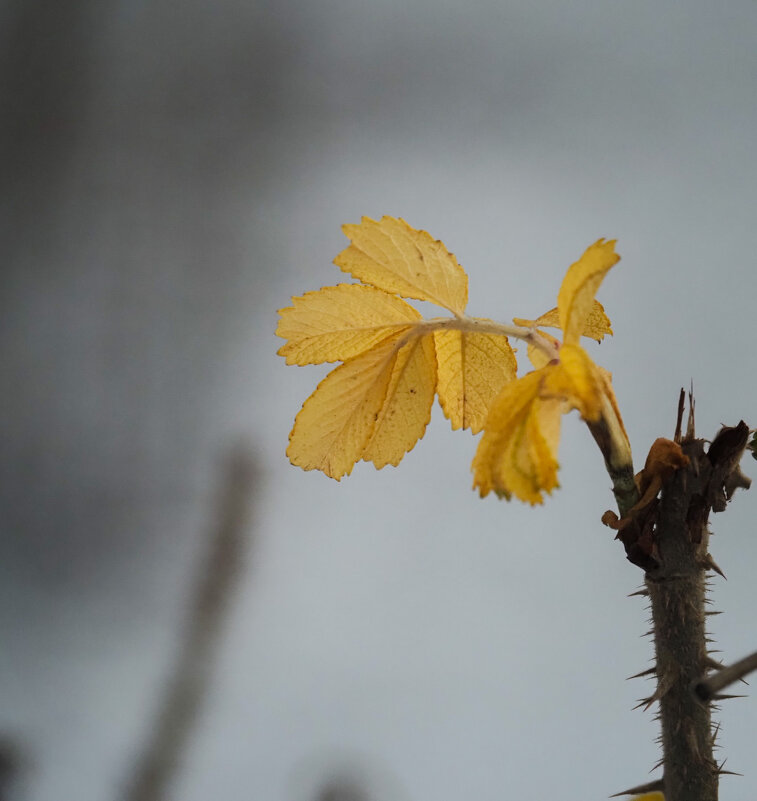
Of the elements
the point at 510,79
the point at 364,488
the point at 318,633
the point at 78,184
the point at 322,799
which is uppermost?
the point at 510,79

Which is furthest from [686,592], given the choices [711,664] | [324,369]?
[324,369]

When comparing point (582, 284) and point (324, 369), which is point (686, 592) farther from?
point (324, 369)

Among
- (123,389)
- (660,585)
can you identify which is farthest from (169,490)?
(660,585)

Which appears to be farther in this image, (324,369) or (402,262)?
(324,369)

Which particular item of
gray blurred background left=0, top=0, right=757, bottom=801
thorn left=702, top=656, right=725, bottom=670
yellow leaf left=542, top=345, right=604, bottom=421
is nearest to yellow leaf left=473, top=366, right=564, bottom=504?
yellow leaf left=542, top=345, right=604, bottom=421

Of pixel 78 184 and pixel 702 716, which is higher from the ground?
pixel 78 184

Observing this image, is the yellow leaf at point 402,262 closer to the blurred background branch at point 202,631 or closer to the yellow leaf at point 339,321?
the yellow leaf at point 339,321

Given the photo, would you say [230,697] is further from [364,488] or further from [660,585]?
[660,585]
